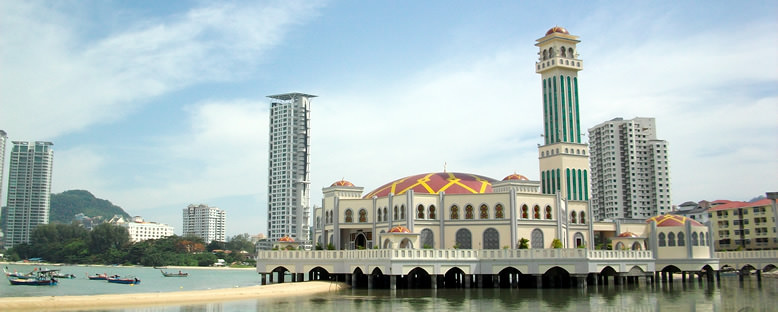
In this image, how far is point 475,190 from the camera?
6309 cm

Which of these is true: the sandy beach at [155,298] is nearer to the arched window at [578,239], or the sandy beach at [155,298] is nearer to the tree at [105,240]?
the arched window at [578,239]

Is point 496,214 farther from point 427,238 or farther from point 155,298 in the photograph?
point 155,298

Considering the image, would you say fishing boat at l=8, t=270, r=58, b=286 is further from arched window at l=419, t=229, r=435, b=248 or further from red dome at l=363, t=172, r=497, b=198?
arched window at l=419, t=229, r=435, b=248

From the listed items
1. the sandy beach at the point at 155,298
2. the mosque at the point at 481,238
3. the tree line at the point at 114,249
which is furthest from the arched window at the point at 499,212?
the tree line at the point at 114,249

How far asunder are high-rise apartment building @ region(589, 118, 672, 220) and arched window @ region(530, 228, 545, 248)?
242ft

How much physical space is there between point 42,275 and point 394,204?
1473 inches

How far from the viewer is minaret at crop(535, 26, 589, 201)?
7281 centimetres

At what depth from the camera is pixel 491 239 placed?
5903cm

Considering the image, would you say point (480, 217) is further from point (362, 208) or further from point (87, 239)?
point (87, 239)

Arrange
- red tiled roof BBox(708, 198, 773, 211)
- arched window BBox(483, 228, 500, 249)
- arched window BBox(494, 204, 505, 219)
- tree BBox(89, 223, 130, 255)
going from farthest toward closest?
tree BBox(89, 223, 130, 255), red tiled roof BBox(708, 198, 773, 211), arched window BBox(494, 204, 505, 219), arched window BBox(483, 228, 500, 249)

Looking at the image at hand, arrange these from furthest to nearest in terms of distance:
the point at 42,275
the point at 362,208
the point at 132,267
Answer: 1. the point at 132,267
2. the point at 42,275
3. the point at 362,208

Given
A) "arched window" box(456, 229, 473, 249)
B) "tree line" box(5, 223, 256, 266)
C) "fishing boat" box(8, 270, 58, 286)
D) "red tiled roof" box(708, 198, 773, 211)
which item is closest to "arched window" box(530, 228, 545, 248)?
"arched window" box(456, 229, 473, 249)

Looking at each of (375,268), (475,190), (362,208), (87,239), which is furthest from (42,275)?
(87,239)

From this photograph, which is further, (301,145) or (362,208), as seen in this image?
(301,145)
